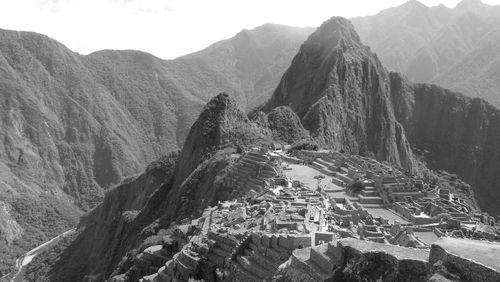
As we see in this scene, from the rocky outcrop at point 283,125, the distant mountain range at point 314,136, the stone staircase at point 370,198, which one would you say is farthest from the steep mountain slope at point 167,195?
the stone staircase at point 370,198

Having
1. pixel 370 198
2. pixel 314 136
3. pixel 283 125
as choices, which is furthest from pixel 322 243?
pixel 314 136

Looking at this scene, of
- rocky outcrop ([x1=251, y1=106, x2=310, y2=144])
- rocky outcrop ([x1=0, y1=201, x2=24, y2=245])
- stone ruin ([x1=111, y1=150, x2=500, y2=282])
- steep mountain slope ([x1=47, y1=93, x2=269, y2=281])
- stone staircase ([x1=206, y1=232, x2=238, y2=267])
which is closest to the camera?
stone ruin ([x1=111, y1=150, x2=500, y2=282])

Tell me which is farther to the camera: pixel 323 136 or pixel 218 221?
pixel 323 136

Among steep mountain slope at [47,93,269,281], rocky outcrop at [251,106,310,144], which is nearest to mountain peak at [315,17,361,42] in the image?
rocky outcrop at [251,106,310,144]

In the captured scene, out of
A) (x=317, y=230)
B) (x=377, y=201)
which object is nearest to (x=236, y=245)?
(x=317, y=230)

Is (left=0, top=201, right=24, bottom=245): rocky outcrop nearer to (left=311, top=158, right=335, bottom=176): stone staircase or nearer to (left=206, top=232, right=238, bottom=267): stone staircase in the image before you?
(left=311, top=158, right=335, bottom=176): stone staircase

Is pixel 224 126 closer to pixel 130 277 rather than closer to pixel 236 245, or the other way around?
pixel 130 277

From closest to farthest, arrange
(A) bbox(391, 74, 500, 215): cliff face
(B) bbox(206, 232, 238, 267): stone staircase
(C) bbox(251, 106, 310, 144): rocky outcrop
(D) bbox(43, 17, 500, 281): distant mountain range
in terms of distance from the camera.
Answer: (B) bbox(206, 232, 238, 267): stone staircase < (D) bbox(43, 17, 500, 281): distant mountain range < (C) bbox(251, 106, 310, 144): rocky outcrop < (A) bbox(391, 74, 500, 215): cliff face
